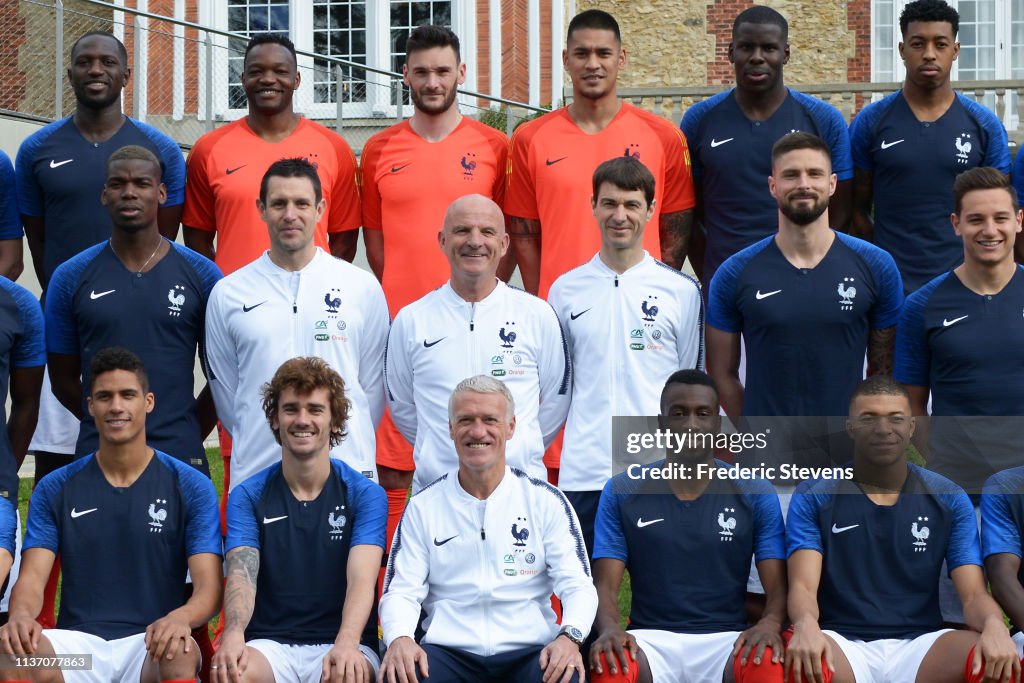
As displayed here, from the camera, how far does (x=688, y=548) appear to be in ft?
20.5

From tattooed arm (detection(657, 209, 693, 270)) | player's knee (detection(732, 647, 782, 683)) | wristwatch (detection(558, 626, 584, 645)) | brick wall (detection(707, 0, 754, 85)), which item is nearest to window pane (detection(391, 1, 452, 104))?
brick wall (detection(707, 0, 754, 85))

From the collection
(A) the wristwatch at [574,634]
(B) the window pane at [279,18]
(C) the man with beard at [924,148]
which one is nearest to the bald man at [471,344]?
(A) the wristwatch at [574,634]

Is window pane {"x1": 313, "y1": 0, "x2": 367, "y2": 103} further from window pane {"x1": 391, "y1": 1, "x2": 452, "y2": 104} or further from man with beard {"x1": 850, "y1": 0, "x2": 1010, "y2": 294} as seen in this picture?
man with beard {"x1": 850, "y1": 0, "x2": 1010, "y2": 294}

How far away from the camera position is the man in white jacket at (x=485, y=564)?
235 inches

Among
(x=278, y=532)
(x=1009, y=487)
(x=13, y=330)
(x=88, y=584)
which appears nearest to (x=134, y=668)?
(x=88, y=584)

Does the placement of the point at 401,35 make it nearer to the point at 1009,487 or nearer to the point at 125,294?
the point at 125,294

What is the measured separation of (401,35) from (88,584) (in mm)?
13583

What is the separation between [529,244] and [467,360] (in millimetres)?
1364

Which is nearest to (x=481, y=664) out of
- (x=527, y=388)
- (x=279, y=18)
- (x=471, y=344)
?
(x=527, y=388)

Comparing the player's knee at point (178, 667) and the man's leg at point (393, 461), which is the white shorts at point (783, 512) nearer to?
the man's leg at point (393, 461)

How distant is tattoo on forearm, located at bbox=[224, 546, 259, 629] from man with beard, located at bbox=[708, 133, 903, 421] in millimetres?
2365

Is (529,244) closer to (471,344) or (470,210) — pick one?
(470,210)

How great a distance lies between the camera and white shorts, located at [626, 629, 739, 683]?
20.0 ft

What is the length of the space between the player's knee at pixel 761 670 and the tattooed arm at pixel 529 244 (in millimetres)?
2615
